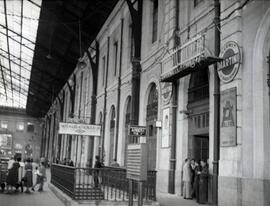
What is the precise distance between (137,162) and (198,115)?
9.03 meters

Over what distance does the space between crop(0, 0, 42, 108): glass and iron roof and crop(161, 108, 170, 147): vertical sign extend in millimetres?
14145

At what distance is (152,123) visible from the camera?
63.7ft

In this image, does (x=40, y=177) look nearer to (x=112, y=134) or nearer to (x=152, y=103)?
(x=152, y=103)

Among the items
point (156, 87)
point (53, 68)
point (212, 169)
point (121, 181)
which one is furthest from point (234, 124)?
point (53, 68)

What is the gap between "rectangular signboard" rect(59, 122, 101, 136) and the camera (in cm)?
1720

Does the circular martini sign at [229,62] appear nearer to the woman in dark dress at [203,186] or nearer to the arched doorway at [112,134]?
the woman in dark dress at [203,186]

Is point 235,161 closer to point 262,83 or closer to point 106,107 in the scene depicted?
point 262,83

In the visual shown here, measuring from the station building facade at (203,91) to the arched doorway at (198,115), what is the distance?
4 centimetres

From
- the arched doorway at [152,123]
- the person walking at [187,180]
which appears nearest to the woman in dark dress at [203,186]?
the person walking at [187,180]

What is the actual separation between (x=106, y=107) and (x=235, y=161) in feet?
58.4

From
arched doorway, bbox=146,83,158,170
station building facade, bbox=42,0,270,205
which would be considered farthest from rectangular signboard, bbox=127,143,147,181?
arched doorway, bbox=146,83,158,170

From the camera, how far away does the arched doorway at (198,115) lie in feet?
48.7

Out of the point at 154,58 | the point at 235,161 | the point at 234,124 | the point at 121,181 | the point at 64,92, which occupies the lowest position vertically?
the point at 121,181

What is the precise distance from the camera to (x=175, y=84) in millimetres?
16453
